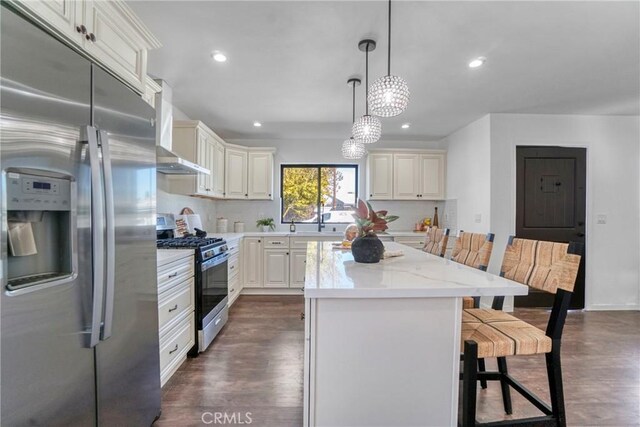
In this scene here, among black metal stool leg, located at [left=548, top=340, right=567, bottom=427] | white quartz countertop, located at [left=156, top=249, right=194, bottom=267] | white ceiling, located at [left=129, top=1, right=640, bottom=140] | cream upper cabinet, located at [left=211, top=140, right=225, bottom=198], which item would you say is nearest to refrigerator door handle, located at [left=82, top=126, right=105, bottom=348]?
white quartz countertop, located at [left=156, top=249, right=194, bottom=267]

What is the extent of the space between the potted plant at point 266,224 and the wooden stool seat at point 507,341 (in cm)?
361

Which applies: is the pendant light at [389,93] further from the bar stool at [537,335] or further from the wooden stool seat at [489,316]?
the wooden stool seat at [489,316]

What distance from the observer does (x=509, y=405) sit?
5.73 feet

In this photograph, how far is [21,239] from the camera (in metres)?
0.87

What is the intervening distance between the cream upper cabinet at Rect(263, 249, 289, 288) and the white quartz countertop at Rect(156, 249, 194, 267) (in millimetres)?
1912

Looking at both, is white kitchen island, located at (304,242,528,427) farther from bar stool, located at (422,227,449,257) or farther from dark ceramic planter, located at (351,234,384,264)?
bar stool, located at (422,227,449,257)

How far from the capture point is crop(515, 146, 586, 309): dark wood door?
3.67m

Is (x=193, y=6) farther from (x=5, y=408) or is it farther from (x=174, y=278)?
(x=5, y=408)

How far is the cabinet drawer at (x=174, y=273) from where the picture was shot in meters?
1.89

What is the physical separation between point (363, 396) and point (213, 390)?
1288mm

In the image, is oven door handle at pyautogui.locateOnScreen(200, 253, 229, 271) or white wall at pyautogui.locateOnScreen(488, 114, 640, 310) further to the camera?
white wall at pyautogui.locateOnScreen(488, 114, 640, 310)

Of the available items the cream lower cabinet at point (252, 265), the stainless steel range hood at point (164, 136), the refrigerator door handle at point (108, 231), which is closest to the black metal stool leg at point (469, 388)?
the refrigerator door handle at point (108, 231)

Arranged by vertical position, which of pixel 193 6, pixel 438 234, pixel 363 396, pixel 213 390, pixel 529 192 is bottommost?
pixel 213 390

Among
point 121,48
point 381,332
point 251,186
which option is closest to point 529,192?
point 381,332
